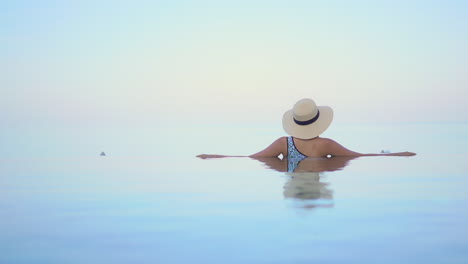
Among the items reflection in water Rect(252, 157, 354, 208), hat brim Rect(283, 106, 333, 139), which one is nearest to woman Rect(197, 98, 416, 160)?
hat brim Rect(283, 106, 333, 139)

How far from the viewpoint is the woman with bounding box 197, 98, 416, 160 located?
9.37 meters

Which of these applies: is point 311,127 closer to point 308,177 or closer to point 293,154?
point 293,154

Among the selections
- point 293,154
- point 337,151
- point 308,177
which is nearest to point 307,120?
point 293,154

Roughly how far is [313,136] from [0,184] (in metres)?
5.48

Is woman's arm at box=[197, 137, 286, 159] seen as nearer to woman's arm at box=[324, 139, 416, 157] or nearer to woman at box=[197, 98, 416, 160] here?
woman at box=[197, 98, 416, 160]

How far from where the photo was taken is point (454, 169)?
340 inches

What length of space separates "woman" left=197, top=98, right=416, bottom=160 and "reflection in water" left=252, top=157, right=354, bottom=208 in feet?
0.51

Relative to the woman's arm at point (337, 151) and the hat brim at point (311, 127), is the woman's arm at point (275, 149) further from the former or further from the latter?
the woman's arm at point (337, 151)

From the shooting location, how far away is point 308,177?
6.97 metres

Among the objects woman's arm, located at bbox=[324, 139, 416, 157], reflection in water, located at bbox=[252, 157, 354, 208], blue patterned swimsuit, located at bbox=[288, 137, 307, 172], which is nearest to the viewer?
reflection in water, located at bbox=[252, 157, 354, 208]

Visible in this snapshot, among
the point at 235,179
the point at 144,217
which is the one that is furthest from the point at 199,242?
the point at 235,179

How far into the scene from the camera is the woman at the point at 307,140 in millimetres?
9367

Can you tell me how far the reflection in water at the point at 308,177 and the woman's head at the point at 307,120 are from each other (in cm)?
53

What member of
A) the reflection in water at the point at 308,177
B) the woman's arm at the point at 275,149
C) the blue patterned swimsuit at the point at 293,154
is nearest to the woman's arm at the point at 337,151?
the reflection in water at the point at 308,177
